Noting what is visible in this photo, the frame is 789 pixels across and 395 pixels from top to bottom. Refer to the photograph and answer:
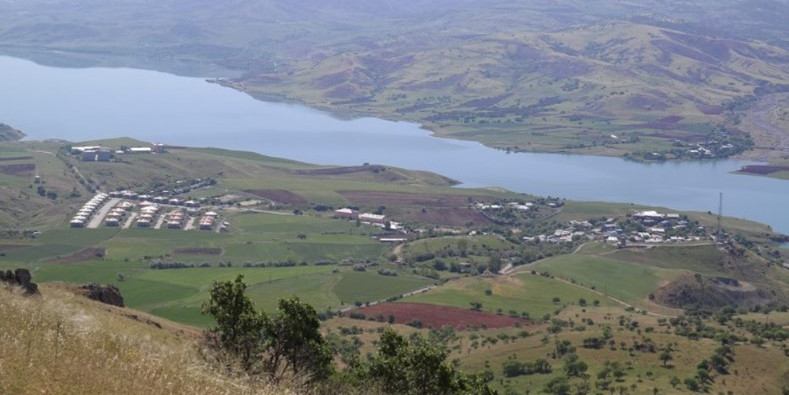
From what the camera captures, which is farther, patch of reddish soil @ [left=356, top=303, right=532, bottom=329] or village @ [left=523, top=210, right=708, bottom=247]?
village @ [left=523, top=210, right=708, bottom=247]

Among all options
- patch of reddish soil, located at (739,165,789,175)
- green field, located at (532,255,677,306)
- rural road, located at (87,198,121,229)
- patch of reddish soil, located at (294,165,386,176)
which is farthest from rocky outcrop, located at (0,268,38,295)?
patch of reddish soil, located at (739,165,789,175)

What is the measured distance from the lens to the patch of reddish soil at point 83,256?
46.9 m

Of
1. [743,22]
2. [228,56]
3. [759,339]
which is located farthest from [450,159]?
[743,22]

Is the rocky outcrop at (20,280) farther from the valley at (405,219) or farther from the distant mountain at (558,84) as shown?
the distant mountain at (558,84)

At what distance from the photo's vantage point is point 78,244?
50.9 m

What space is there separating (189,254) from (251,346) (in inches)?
1411

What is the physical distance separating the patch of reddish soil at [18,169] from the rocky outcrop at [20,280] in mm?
52608

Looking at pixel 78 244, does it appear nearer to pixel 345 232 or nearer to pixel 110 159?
pixel 345 232

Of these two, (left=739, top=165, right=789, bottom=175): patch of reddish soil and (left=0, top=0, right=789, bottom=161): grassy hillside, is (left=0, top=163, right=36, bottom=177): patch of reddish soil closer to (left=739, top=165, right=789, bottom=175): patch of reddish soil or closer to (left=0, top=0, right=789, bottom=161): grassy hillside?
(left=0, top=0, right=789, bottom=161): grassy hillside

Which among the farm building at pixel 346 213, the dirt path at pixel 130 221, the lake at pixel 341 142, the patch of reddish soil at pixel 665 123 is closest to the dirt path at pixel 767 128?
the lake at pixel 341 142

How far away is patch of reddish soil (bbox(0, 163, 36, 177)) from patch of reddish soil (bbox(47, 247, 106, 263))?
70.5ft

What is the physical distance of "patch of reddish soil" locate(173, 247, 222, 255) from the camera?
2018 inches

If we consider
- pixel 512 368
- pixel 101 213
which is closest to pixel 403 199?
pixel 101 213

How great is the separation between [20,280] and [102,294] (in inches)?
230
